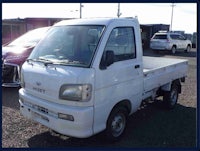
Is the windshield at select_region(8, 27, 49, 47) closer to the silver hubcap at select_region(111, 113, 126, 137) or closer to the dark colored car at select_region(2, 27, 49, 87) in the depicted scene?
the dark colored car at select_region(2, 27, 49, 87)

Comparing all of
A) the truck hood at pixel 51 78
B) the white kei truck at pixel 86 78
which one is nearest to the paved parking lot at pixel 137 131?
the white kei truck at pixel 86 78

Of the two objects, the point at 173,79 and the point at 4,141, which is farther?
the point at 173,79

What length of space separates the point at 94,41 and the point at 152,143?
1962mm

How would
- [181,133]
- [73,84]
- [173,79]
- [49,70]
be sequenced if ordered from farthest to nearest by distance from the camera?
[173,79] → [181,133] → [49,70] → [73,84]

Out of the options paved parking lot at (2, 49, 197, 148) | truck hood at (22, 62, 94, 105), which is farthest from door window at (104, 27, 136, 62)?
paved parking lot at (2, 49, 197, 148)

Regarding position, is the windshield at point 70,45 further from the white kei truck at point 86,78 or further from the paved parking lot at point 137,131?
the paved parking lot at point 137,131

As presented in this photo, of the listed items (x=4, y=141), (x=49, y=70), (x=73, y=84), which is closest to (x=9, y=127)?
(x=4, y=141)

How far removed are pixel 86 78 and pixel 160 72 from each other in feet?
8.28

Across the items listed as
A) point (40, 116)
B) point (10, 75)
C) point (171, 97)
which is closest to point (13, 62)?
point (10, 75)

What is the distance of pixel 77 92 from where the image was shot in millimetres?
4031

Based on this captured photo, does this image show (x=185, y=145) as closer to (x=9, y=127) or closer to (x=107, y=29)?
(x=107, y=29)

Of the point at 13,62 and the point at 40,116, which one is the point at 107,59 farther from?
the point at 13,62

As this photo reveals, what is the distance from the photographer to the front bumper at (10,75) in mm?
7676

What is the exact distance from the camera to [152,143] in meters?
4.77
